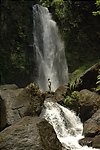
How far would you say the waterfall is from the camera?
18391 mm

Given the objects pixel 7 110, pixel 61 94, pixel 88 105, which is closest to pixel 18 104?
pixel 7 110

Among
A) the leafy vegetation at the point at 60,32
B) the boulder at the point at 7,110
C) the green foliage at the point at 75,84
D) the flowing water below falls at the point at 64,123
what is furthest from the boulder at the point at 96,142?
the leafy vegetation at the point at 60,32

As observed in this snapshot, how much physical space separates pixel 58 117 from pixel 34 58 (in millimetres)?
9377

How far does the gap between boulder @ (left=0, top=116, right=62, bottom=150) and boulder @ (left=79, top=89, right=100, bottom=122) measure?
5.55 m

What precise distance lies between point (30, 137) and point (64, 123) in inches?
198

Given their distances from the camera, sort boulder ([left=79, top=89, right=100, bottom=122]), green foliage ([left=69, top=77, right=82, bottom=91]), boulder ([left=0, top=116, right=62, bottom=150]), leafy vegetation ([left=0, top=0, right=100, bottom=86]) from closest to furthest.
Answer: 1. boulder ([left=0, top=116, right=62, bottom=150])
2. boulder ([left=79, top=89, right=100, bottom=122])
3. green foliage ([left=69, top=77, right=82, bottom=91])
4. leafy vegetation ([left=0, top=0, right=100, bottom=86])

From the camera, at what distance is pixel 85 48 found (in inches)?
779

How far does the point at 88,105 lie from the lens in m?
11.0

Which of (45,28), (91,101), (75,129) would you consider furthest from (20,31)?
(75,129)

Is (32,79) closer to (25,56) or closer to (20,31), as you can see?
(25,56)

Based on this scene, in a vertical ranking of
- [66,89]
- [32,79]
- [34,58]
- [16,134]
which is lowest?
[16,134]

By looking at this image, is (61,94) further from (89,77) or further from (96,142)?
(96,142)

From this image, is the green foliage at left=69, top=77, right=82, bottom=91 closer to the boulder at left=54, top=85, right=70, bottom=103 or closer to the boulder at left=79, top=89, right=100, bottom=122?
the boulder at left=54, top=85, right=70, bottom=103

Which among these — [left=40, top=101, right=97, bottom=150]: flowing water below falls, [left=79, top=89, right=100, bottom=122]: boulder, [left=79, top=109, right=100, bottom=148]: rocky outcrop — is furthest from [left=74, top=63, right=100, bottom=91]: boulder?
[left=79, top=109, right=100, bottom=148]: rocky outcrop
